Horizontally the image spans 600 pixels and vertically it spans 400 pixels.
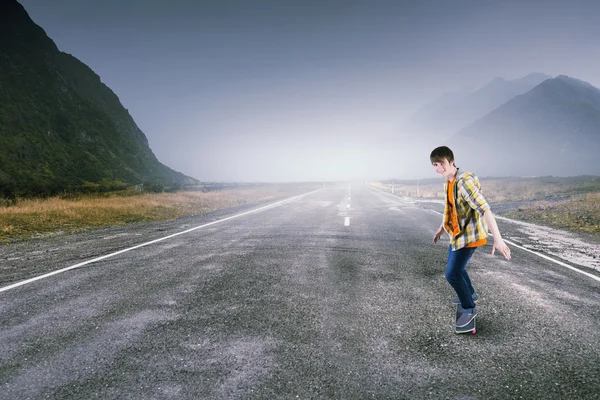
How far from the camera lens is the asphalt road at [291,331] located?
7.81 ft

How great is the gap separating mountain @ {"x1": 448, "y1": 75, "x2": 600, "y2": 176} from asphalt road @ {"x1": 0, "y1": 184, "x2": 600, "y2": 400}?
173m

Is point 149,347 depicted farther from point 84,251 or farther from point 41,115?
point 41,115

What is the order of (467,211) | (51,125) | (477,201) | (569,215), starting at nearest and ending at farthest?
(477,201) < (467,211) < (569,215) < (51,125)

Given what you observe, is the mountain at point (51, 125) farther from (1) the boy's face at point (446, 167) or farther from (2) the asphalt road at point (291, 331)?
(1) the boy's face at point (446, 167)

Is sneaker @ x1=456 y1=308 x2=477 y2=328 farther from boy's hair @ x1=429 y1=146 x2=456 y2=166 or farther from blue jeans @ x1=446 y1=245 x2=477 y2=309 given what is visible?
boy's hair @ x1=429 y1=146 x2=456 y2=166

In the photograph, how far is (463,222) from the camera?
3.21 metres

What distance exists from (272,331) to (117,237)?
760cm

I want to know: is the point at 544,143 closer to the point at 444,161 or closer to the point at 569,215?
the point at 569,215

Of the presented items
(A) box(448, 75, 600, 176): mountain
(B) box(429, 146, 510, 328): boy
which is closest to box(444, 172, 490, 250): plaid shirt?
(B) box(429, 146, 510, 328): boy

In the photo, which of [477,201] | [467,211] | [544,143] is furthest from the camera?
[544,143]

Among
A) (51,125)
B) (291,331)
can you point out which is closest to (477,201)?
(291,331)

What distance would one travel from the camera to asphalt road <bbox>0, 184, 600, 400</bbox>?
7.81 ft

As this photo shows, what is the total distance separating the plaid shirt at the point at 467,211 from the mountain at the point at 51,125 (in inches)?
1748

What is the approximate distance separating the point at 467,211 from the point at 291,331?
208cm
